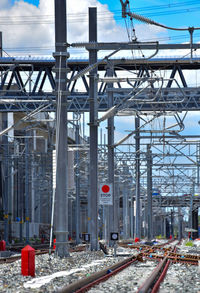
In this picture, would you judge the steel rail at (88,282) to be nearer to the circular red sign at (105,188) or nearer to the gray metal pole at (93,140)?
the gray metal pole at (93,140)

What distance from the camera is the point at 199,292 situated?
12.2m

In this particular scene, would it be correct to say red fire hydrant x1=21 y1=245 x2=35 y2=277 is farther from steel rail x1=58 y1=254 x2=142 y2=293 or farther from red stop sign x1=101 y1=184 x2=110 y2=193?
red stop sign x1=101 y1=184 x2=110 y2=193

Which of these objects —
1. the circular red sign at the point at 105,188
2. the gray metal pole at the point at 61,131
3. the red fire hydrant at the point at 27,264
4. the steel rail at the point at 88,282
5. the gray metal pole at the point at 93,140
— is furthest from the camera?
the circular red sign at the point at 105,188

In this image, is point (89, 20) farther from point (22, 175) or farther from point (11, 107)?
point (22, 175)

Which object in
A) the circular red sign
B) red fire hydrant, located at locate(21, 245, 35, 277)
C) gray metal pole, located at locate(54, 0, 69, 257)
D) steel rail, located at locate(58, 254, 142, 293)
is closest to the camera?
steel rail, located at locate(58, 254, 142, 293)

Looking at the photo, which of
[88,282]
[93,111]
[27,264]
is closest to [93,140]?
[93,111]

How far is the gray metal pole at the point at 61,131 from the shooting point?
20.7 meters

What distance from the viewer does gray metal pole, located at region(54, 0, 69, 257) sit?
67.9ft

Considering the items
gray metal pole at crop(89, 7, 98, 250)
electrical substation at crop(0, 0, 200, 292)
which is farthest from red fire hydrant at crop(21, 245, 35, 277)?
gray metal pole at crop(89, 7, 98, 250)

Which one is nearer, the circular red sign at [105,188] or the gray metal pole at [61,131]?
the gray metal pole at [61,131]

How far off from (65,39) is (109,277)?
8.51 meters

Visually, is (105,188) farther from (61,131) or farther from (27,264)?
(27,264)

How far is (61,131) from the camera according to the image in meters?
21.0

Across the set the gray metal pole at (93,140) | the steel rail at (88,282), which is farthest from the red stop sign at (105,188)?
the steel rail at (88,282)
